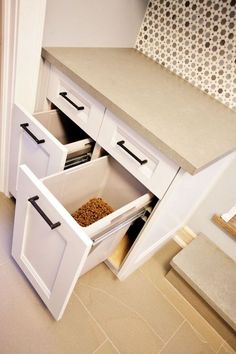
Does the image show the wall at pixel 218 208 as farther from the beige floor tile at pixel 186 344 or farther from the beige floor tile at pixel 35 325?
the beige floor tile at pixel 35 325

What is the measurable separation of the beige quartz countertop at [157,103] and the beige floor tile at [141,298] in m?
0.78

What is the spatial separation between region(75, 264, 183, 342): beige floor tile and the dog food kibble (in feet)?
1.01

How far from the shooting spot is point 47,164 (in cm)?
109

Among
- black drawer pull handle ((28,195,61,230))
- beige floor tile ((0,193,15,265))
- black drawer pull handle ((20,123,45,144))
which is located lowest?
beige floor tile ((0,193,15,265))

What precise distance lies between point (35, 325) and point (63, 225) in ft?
1.88

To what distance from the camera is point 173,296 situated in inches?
54.6

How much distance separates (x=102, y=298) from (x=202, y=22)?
4.39 ft

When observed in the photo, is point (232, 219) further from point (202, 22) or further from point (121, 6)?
point (121, 6)

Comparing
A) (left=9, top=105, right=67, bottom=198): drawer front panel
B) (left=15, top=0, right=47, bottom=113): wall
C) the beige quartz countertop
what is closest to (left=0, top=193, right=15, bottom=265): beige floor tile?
(left=9, top=105, right=67, bottom=198): drawer front panel

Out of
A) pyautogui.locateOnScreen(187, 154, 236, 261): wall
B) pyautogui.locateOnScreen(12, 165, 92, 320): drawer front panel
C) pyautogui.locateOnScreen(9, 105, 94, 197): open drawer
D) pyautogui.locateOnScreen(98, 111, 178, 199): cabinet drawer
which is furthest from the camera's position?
pyautogui.locateOnScreen(187, 154, 236, 261): wall

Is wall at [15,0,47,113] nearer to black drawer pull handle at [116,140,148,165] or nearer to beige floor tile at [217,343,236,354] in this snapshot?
black drawer pull handle at [116,140,148,165]

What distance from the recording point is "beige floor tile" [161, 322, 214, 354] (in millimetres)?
1190

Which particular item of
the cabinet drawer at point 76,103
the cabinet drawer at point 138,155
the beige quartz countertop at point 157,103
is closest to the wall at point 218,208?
the beige quartz countertop at point 157,103

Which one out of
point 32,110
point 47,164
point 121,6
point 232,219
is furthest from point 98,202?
point 121,6
